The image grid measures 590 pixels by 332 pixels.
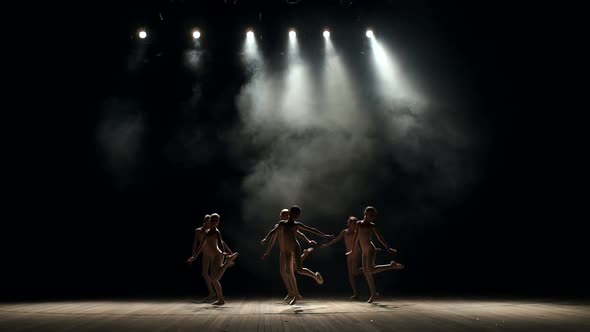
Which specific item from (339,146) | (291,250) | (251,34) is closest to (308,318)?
(291,250)

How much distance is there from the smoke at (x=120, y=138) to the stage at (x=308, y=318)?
213 inches

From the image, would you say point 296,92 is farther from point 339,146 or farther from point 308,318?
point 308,318

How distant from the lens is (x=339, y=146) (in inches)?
459

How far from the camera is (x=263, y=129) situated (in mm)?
11617

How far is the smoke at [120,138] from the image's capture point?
1141 centimetres

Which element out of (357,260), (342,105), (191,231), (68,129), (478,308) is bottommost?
(478,308)

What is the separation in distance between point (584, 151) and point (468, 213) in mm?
3201

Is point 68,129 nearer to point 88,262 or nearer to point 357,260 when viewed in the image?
point 88,262

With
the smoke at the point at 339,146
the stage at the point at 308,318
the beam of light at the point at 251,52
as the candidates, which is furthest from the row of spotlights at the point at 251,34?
the stage at the point at 308,318

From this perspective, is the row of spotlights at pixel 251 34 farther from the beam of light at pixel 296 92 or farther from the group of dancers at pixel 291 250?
the group of dancers at pixel 291 250

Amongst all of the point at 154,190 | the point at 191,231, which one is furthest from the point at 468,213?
the point at 154,190

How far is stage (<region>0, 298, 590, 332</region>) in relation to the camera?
13.4 feet

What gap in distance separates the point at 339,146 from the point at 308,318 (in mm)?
7251

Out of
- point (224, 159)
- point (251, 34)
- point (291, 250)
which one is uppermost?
point (251, 34)
